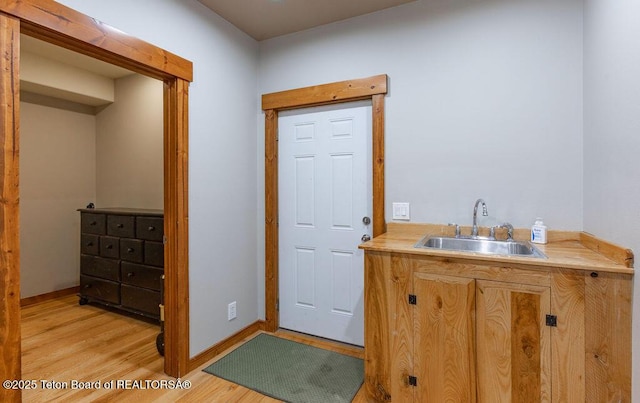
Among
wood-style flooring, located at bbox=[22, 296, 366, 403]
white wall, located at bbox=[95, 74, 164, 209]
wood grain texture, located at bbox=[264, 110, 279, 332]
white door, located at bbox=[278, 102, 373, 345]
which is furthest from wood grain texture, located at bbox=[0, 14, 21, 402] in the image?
white wall, located at bbox=[95, 74, 164, 209]

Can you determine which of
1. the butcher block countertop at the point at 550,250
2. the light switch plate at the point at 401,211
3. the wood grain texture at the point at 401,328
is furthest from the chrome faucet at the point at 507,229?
the wood grain texture at the point at 401,328

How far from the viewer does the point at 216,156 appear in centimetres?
240

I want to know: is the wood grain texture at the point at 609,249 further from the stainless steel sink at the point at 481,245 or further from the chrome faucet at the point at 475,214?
the chrome faucet at the point at 475,214

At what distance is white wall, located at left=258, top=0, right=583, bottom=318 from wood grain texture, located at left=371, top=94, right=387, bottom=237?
0.19ft

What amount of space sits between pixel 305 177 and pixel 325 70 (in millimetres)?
908

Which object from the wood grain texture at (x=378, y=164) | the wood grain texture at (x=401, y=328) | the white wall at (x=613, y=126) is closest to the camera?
the white wall at (x=613, y=126)

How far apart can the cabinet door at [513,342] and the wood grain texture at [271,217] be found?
5.74ft

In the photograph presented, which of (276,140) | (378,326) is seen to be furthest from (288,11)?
(378,326)

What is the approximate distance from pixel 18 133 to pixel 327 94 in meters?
1.90

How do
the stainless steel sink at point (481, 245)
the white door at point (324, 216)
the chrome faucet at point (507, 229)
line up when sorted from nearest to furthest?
1. the stainless steel sink at point (481, 245)
2. the chrome faucet at point (507, 229)
3. the white door at point (324, 216)

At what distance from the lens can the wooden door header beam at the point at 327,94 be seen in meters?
2.32

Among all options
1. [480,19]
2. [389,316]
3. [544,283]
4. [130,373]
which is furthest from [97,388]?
[480,19]

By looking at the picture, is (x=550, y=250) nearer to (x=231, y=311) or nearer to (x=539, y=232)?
(x=539, y=232)

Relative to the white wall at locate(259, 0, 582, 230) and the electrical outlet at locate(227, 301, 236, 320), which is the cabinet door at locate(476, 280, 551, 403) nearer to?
the white wall at locate(259, 0, 582, 230)
